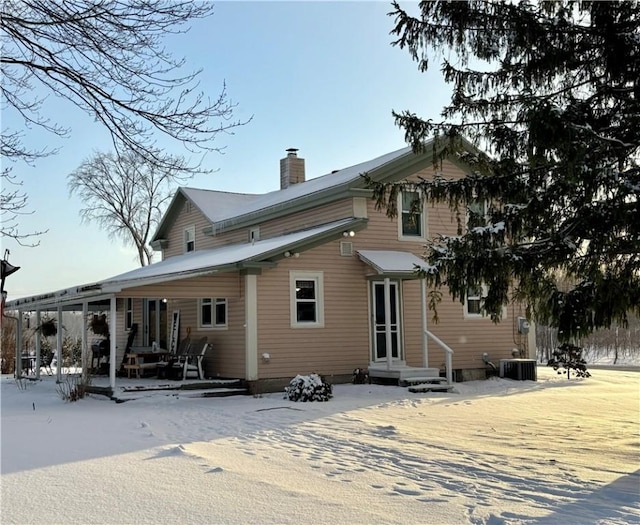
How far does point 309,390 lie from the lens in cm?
1356

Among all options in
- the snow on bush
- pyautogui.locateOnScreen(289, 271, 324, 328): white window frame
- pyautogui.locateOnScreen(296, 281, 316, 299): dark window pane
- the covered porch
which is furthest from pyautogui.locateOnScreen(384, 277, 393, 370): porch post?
the snow on bush

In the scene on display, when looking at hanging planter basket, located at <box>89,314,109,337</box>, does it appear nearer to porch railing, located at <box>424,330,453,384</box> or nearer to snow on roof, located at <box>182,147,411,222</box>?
snow on roof, located at <box>182,147,411,222</box>

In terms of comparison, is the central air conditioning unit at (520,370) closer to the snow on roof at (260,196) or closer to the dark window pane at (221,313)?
the snow on roof at (260,196)

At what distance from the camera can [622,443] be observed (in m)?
9.34

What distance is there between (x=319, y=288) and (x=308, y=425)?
633 centimetres

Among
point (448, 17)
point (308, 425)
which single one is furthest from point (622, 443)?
point (448, 17)

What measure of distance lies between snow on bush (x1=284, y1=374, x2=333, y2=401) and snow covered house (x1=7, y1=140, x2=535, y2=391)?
1.93 metres

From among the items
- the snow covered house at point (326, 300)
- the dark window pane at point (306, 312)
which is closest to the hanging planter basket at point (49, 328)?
the snow covered house at point (326, 300)

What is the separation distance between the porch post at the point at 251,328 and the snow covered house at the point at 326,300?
2cm

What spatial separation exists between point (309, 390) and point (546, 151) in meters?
7.36

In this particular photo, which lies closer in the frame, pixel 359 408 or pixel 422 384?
pixel 359 408

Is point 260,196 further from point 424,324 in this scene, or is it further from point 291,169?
point 424,324

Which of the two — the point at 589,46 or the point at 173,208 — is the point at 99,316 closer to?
the point at 173,208

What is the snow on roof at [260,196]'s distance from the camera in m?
Answer: 19.6
